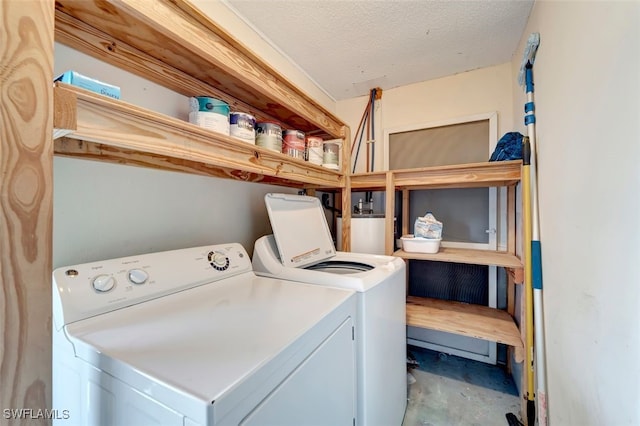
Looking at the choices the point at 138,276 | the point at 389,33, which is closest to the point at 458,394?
the point at 138,276

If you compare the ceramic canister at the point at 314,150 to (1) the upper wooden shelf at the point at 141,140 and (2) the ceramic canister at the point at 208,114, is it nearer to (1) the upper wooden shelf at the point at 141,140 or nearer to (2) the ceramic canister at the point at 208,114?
(1) the upper wooden shelf at the point at 141,140

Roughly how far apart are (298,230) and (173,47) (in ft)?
3.47

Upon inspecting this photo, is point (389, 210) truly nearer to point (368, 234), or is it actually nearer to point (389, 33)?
point (368, 234)

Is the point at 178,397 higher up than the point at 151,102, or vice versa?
the point at 151,102

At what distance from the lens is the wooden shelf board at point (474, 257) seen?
164cm

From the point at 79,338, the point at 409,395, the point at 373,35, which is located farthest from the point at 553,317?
the point at 373,35

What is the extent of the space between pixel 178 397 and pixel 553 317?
149 centimetres

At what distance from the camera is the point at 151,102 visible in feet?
3.76

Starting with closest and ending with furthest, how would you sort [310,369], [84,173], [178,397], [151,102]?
[178,397] < [310,369] < [84,173] < [151,102]

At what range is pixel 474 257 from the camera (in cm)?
179

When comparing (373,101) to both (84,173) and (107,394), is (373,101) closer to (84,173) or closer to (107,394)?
(84,173)

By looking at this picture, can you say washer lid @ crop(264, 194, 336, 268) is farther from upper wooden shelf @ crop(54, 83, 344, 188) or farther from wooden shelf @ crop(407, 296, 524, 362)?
wooden shelf @ crop(407, 296, 524, 362)

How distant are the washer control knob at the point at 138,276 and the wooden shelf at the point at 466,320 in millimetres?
1667

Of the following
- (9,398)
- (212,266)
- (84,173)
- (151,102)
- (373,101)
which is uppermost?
(373,101)
